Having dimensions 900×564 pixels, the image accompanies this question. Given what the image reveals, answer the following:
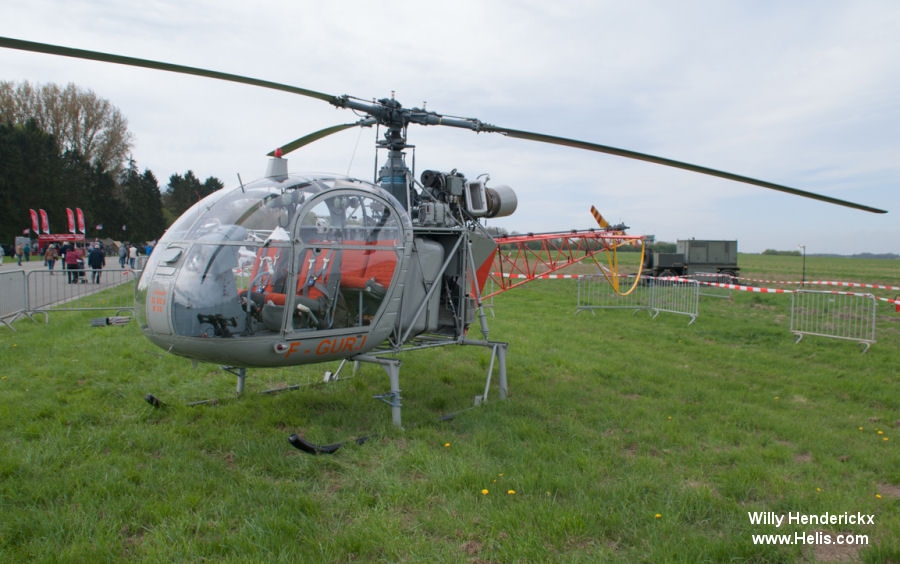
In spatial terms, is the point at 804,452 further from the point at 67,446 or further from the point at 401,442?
the point at 67,446

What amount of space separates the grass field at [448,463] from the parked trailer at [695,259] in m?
15.8

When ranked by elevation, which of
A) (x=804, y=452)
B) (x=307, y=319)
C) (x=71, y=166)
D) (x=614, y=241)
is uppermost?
(x=71, y=166)

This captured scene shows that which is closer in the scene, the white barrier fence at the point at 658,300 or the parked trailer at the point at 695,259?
the white barrier fence at the point at 658,300

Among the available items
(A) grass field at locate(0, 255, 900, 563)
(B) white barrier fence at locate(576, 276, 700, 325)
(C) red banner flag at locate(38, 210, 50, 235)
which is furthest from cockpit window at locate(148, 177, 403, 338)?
(C) red banner flag at locate(38, 210, 50, 235)

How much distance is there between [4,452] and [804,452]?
6678 millimetres

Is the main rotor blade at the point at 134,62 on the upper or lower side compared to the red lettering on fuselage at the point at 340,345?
upper

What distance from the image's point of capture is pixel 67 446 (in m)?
4.72

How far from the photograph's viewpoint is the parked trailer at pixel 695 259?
24.2m

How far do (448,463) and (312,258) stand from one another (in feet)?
6.63

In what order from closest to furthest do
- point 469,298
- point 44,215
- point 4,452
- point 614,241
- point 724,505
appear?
point 724,505 < point 4,452 < point 469,298 < point 614,241 < point 44,215

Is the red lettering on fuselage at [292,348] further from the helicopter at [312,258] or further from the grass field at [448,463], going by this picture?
the grass field at [448,463]

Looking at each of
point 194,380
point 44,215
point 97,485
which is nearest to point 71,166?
point 44,215

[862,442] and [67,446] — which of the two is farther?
[862,442]

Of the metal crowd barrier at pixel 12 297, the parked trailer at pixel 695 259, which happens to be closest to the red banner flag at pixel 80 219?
the metal crowd barrier at pixel 12 297
